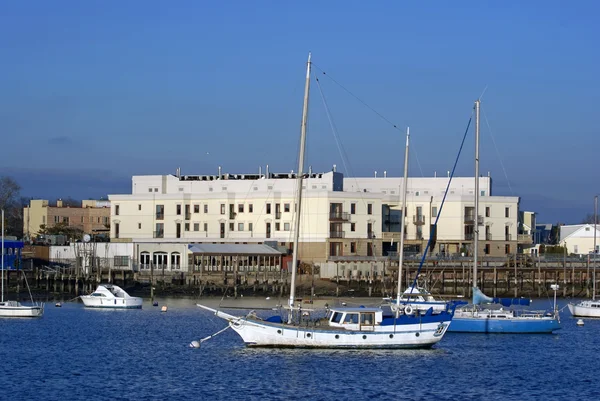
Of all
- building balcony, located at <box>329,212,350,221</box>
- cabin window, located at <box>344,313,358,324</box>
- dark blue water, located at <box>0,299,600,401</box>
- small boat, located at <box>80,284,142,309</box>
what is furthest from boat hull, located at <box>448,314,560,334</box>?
building balcony, located at <box>329,212,350,221</box>

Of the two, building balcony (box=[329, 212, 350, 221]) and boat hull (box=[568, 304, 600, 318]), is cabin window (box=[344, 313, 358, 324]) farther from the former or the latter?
building balcony (box=[329, 212, 350, 221])

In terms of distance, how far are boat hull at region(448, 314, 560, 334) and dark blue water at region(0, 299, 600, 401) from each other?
529 mm

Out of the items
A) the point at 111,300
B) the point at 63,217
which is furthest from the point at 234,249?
the point at 63,217

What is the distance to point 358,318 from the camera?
Answer: 58.9 meters

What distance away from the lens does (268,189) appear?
13288 centimetres

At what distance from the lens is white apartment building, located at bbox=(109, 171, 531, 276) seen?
12781 cm

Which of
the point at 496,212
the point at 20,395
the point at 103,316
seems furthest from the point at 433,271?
the point at 20,395

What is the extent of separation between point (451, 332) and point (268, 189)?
62.9 metres

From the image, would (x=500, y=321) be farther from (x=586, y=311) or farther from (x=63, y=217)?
(x=63, y=217)

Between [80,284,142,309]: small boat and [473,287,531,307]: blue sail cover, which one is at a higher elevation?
[473,287,531,307]: blue sail cover

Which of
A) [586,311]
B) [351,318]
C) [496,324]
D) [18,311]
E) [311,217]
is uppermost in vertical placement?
[311,217]

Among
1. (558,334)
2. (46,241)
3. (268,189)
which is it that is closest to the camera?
(558,334)

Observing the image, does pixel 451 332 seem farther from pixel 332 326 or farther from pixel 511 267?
pixel 511 267

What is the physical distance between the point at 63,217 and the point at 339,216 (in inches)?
2408
